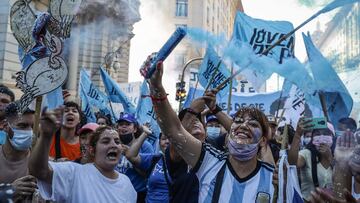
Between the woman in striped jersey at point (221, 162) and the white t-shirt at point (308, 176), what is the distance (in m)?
1.88

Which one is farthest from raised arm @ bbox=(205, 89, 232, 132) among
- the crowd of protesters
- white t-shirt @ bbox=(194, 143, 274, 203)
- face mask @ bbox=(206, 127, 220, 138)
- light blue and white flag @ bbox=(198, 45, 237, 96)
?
light blue and white flag @ bbox=(198, 45, 237, 96)

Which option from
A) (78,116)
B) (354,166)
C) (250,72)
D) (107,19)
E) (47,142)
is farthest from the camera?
(250,72)

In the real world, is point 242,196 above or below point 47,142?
below

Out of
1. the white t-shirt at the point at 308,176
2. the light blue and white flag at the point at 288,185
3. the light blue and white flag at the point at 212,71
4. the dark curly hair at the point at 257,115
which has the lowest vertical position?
the white t-shirt at the point at 308,176

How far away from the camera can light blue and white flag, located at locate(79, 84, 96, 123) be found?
827 centimetres

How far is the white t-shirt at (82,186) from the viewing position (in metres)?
2.91

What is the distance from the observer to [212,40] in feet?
19.5

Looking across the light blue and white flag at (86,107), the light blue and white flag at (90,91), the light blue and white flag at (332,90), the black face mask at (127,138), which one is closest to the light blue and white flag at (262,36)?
the light blue and white flag at (332,90)

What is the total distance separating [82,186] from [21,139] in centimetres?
62

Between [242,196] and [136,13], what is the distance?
11.5 ft

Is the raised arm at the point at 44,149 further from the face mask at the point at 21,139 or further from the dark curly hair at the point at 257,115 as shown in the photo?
the dark curly hair at the point at 257,115

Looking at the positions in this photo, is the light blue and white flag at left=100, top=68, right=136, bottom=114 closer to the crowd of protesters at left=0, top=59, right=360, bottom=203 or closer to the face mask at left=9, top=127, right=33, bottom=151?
the crowd of protesters at left=0, top=59, right=360, bottom=203

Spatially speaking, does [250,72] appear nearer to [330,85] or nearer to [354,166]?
[330,85]

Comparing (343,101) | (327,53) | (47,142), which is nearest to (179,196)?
(47,142)
